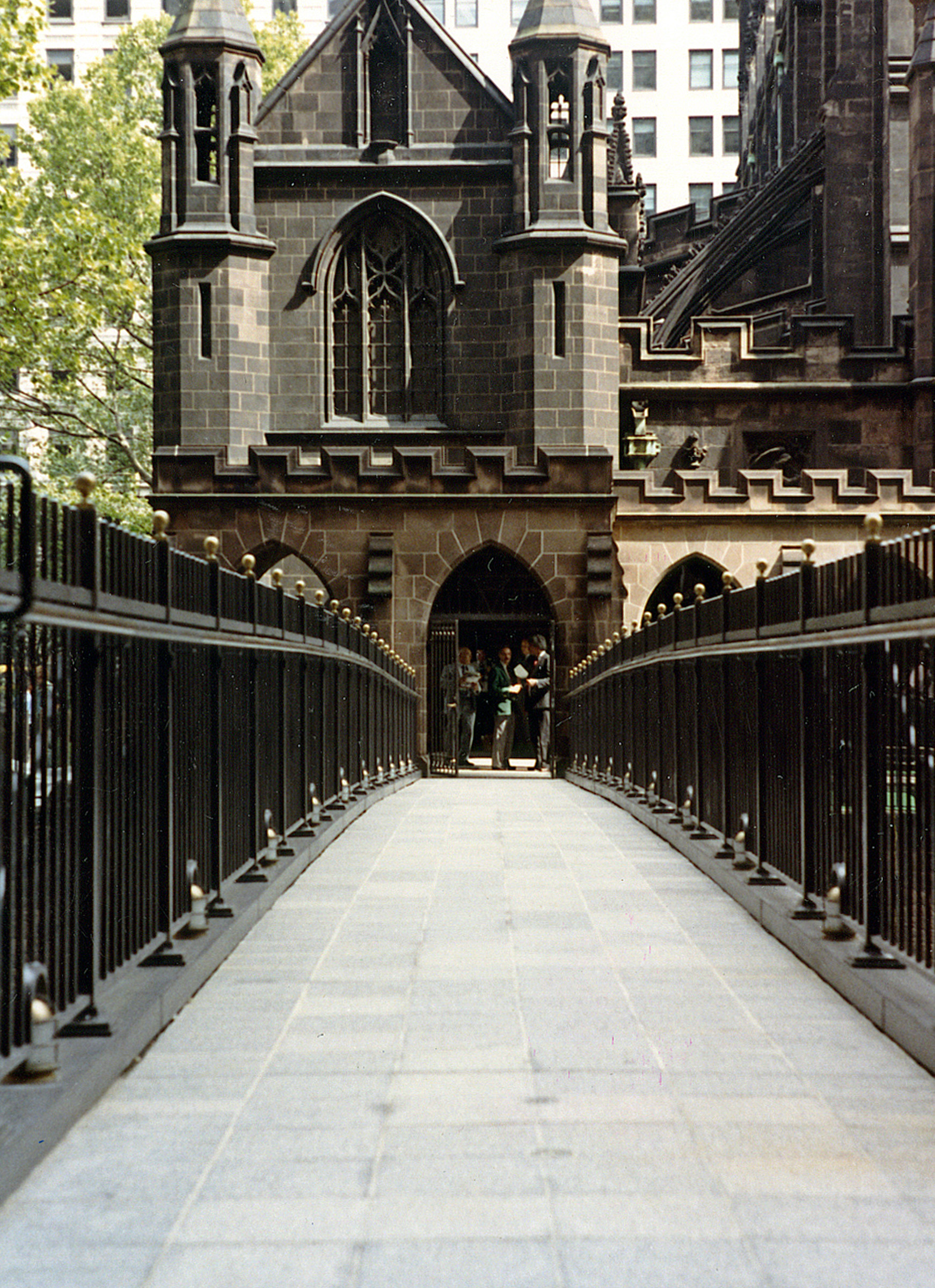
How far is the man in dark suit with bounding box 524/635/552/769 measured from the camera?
23.8 meters

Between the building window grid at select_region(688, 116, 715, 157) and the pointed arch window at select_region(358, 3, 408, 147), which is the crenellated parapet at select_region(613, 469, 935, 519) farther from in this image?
the building window grid at select_region(688, 116, 715, 157)

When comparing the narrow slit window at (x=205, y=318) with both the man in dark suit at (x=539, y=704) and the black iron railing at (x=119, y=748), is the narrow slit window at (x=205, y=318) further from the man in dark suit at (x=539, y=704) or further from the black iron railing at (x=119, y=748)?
the black iron railing at (x=119, y=748)

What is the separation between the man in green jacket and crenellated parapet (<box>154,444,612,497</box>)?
364cm

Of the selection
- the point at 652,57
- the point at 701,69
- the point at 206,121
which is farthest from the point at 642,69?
the point at 206,121

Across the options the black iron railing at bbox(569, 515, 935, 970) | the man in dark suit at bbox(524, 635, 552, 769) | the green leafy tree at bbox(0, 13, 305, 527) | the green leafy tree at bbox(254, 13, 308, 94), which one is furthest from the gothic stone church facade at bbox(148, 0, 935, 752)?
the black iron railing at bbox(569, 515, 935, 970)

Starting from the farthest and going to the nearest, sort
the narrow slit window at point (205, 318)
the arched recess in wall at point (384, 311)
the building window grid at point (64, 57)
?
1. the building window grid at point (64, 57)
2. the arched recess in wall at point (384, 311)
3. the narrow slit window at point (205, 318)

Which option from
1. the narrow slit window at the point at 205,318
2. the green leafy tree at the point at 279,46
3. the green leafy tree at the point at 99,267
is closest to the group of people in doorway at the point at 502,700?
the narrow slit window at the point at 205,318

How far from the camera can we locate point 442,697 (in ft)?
91.2

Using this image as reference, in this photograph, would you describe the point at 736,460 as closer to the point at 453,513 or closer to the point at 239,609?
the point at 453,513

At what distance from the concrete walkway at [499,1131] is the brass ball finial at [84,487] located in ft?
5.45

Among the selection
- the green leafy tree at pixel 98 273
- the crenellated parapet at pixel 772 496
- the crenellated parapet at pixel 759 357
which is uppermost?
the green leafy tree at pixel 98 273

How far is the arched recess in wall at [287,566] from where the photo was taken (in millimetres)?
27438

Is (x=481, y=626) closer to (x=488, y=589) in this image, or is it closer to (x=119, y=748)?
(x=488, y=589)

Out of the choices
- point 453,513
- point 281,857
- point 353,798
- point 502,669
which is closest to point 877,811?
point 281,857
